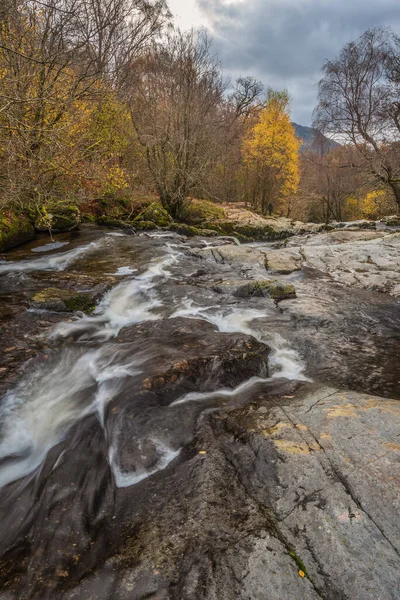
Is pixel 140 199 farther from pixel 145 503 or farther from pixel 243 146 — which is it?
pixel 145 503

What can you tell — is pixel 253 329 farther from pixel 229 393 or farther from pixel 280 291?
pixel 229 393

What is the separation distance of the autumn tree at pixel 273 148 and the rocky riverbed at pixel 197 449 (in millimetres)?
19588

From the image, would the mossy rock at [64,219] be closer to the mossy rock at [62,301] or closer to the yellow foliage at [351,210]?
the mossy rock at [62,301]

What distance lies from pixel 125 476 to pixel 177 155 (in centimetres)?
1566

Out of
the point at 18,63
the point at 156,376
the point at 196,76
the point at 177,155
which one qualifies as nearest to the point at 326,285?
the point at 156,376

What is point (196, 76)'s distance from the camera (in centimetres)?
1445

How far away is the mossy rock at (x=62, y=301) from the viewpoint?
220 inches

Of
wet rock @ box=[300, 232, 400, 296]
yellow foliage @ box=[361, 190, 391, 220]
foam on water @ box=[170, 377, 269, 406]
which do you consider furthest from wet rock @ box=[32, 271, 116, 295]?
yellow foliage @ box=[361, 190, 391, 220]

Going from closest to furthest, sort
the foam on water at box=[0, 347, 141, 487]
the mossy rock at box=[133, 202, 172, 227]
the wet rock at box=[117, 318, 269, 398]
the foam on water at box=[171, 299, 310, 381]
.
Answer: the foam on water at box=[0, 347, 141, 487] → the wet rock at box=[117, 318, 269, 398] → the foam on water at box=[171, 299, 310, 381] → the mossy rock at box=[133, 202, 172, 227]

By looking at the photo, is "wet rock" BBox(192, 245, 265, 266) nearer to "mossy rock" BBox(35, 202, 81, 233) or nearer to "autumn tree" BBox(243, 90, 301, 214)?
"mossy rock" BBox(35, 202, 81, 233)

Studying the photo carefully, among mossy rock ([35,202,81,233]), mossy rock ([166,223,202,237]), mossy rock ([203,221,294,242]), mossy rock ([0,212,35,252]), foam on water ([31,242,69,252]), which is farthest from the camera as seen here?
mossy rock ([203,221,294,242])

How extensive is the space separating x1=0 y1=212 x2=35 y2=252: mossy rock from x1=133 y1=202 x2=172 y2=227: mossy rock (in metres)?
5.63

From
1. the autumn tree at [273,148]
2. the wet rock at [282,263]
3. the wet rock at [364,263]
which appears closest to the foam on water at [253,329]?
the wet rock at [282,263]

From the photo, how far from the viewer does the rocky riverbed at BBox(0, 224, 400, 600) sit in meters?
1.73
